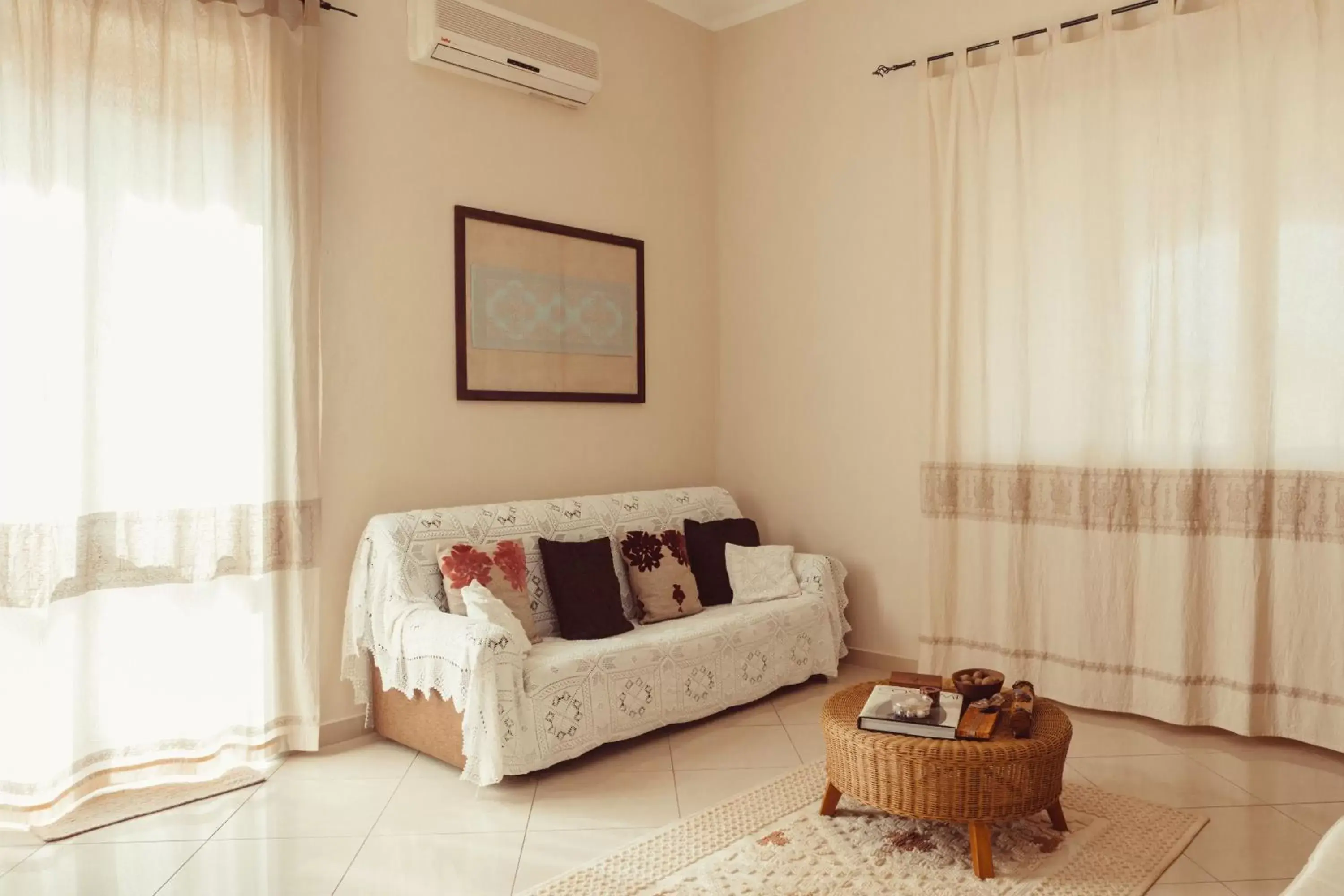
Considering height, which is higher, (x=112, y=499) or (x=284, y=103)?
(x=284, y=103)

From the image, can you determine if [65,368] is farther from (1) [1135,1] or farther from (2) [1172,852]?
(1) [1135,1]

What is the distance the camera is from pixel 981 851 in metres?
2.38

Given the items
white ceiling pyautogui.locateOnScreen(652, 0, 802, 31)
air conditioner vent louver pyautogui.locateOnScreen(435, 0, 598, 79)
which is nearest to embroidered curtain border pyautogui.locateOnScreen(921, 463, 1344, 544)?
air conditioner vent louver pyautogui.locateOnScreen(435, 0, 598, 79)

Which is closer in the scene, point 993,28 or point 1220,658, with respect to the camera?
point 1220,658

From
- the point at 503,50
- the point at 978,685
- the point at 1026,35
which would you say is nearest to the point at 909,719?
the point at 978,685

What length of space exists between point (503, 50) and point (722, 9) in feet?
5.08

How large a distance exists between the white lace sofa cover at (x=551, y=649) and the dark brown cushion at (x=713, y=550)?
13cm

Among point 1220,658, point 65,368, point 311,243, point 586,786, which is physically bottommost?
point 586,786

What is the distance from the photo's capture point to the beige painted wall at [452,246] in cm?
348

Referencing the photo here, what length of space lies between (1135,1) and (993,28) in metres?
0.56

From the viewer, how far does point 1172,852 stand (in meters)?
2.48

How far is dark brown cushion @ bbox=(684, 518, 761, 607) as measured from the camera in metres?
4.14

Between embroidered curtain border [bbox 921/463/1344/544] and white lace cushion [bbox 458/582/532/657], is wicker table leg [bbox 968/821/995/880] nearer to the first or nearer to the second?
white lace cushion [bbox 458/582/532/657]

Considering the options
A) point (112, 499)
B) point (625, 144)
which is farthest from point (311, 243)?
point (625, 144)
